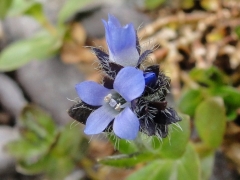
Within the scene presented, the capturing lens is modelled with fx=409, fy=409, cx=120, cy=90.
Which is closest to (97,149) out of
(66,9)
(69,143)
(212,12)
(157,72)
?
(69,143)

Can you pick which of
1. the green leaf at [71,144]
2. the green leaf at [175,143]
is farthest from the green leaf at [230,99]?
the green leaf at [71,144]

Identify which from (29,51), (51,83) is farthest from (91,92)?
(51,83)

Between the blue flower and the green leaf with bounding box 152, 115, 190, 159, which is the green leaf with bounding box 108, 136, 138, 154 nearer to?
the green leaf with bounding box 152, 115, 190, 159

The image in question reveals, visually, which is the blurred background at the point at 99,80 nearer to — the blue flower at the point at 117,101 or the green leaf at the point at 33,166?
the green leaf at the point at 33,166

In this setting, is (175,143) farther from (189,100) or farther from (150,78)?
(150,78)

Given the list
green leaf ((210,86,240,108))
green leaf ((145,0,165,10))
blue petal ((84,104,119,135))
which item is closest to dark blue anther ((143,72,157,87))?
blue petal ((84,104,119,135))
